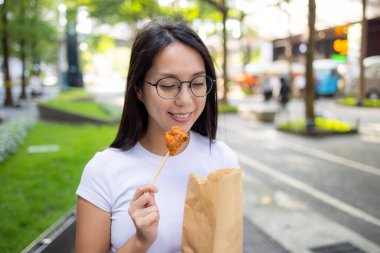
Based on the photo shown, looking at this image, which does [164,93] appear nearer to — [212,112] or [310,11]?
[212,112]

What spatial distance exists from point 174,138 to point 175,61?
33 centimetres

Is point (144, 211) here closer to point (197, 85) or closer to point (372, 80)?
point (197, 85)

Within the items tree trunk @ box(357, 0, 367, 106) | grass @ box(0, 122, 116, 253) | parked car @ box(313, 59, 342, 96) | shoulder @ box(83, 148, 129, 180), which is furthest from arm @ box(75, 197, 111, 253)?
parked car @ box(313, 59, 342, 96)

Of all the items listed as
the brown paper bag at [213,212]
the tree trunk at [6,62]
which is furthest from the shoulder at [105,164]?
the tree trunk at [6,62]

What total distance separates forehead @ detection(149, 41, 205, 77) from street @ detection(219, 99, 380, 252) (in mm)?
1485

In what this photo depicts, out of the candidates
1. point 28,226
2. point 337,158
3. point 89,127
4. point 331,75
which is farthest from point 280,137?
point 331,75

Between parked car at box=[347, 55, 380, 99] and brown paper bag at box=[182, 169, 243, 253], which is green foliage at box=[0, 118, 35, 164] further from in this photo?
parked car at box=[347, 55, 380, 99]

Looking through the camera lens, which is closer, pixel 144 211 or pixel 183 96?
pixel 144 211

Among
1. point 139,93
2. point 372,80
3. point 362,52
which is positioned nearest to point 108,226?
point 139,93

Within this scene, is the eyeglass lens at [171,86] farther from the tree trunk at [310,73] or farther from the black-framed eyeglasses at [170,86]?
the tree trunk at [310,73]

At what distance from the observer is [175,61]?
5.47ft

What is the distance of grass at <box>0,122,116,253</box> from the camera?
4.35 meters

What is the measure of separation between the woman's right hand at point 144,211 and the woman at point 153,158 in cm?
13

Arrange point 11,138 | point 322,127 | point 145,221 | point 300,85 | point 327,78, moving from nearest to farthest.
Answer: point 145,221 → point 11,138 → point 322,127 → point 300,85 → point 327,78
